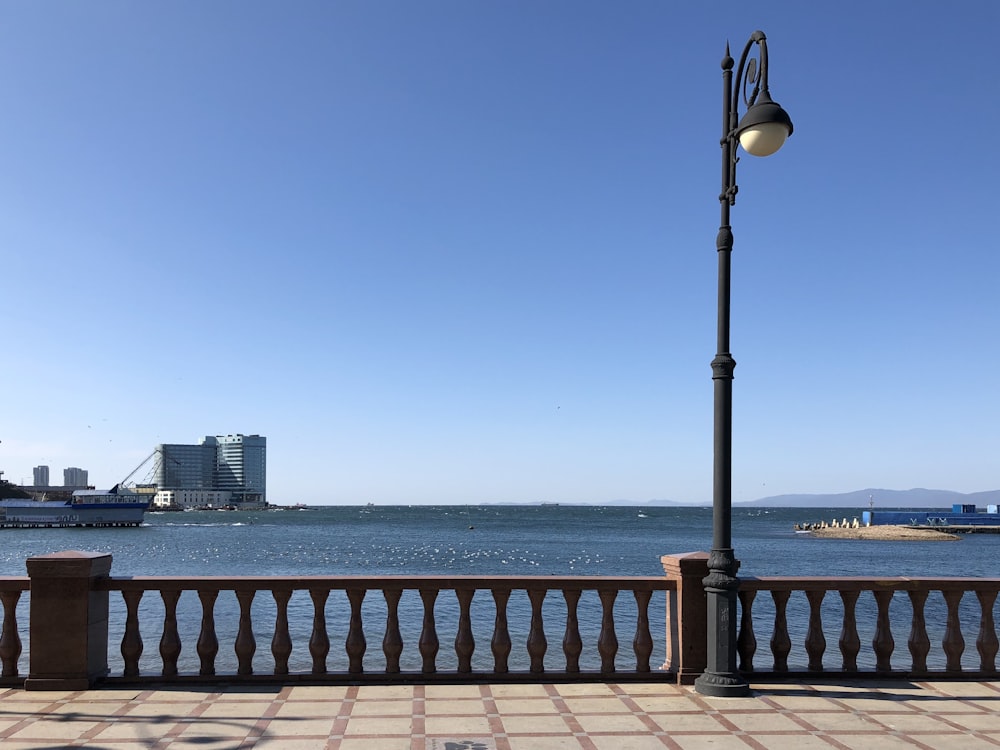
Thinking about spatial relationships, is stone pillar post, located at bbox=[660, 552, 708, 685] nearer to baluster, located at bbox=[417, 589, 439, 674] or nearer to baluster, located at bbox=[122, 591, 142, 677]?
baluster, located at bbox=[417, 589, 439, 674]

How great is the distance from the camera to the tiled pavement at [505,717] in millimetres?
5969

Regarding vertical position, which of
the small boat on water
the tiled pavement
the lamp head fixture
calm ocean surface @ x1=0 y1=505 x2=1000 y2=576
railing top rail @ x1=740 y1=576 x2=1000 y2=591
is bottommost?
the small boat on water

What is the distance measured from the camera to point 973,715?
683cm

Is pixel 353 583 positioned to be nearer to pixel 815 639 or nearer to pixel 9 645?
pixel 9 645

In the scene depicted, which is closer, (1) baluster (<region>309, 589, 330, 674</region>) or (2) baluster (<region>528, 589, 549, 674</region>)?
(1) baluster (<region>309, 589, 330, 674</region>)

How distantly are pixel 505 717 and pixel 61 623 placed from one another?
4095 millimetres

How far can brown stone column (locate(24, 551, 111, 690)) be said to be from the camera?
7328 millimetres

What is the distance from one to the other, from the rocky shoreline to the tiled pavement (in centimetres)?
10057

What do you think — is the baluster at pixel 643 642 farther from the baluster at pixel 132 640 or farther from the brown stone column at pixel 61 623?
the brown stone column at pixel 61 623

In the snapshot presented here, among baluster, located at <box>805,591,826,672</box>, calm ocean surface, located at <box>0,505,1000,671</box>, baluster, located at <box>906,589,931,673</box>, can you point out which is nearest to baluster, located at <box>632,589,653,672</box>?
baluster, located at <box>805,591,826,672</box>

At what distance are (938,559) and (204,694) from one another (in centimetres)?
7354

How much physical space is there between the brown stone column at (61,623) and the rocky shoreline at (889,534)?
103 meters

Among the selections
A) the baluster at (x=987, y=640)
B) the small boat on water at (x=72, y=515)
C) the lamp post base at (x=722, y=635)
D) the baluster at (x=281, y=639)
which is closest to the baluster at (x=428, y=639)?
the baluster at (x=281, y=639)

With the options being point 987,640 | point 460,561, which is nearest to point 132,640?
point 987,640
